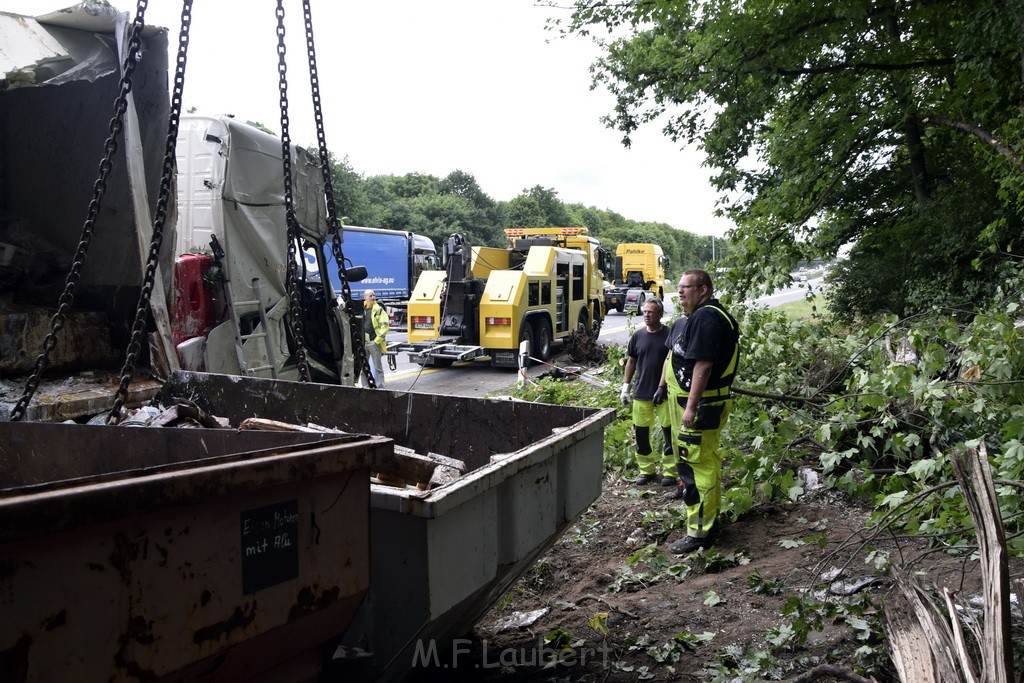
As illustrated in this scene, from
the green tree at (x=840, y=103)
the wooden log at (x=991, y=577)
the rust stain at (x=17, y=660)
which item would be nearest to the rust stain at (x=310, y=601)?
the rust stain at (x=17, y=660)

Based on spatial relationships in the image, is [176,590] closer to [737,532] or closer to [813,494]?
[737,532]

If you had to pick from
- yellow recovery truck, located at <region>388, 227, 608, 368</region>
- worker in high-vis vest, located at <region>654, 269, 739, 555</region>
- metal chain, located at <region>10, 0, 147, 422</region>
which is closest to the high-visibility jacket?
yellow recovery truck, located at <region>388, 227, 608, 368</region>

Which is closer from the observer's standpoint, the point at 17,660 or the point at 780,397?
the point at 17,660

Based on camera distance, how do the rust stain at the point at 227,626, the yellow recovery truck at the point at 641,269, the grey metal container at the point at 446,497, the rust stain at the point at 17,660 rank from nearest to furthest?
the rust stain at the point at 17,660
the rust stain at the point at 227,626
the grey metal container at the point at 446,497
the yellow recovery truck at the point at 641,269

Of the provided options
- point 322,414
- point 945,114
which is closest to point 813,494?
point 322,414

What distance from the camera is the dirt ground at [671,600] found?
3.23 metres

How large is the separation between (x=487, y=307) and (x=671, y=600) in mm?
9420

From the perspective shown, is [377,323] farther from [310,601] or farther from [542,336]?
[310,601]

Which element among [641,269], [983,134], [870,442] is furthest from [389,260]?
[870,442]

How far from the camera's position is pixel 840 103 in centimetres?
838

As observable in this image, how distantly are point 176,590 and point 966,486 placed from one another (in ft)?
8.46

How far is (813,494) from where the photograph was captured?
17.2ft

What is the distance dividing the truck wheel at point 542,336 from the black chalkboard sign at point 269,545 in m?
12.3

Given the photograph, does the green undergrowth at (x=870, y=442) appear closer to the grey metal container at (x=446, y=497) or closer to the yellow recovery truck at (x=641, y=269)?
the grey metal container at (x=446, y=497)
